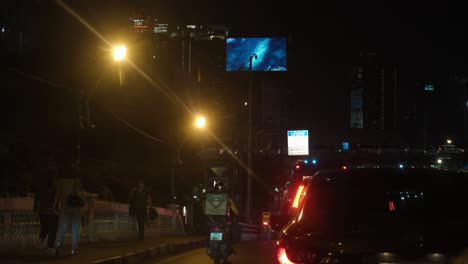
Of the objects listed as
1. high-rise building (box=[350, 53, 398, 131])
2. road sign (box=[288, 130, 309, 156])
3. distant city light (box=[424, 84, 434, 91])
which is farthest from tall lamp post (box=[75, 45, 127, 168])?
high-rise building (box=[350, 53, 398, 131])

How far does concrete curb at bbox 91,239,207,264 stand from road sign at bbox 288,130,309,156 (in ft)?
134

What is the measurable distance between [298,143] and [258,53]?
45.2ft

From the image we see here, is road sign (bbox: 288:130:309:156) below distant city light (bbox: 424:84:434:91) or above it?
below

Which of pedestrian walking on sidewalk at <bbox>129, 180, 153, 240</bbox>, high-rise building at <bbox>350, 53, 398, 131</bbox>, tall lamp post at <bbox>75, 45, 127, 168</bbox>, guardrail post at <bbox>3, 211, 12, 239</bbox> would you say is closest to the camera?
guardrail post at <bbox>3, 211, 12, 239</bbox>

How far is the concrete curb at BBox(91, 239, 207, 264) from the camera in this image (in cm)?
1350

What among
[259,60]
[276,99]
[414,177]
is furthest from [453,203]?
[276,99]

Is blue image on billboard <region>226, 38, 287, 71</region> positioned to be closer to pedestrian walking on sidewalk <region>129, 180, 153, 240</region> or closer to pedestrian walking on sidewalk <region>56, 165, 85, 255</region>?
pedestrian walking on sidewalk <region>129, 180, 153, 240</region>

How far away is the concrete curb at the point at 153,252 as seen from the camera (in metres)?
13.5

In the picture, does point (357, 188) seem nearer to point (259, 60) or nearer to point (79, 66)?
point (79, 66)

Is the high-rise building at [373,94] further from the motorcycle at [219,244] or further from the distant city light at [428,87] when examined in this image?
the motorcycle at [219,244]

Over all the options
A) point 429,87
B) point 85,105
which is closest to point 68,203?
point 85,105

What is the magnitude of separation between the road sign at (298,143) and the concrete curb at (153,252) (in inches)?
1607

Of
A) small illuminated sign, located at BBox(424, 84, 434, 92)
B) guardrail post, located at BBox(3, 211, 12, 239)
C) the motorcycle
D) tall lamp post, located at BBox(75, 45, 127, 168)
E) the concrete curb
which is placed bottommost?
the concrete curb

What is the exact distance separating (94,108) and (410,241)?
3367cm
